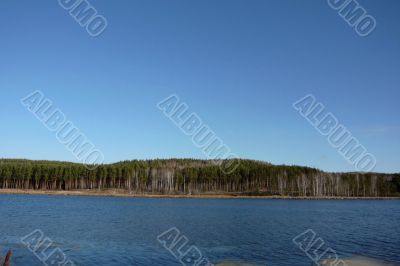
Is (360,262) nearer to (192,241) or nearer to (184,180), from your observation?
A: (192,241)

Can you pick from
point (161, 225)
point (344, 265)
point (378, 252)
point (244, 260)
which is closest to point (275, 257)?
point (244, 260)

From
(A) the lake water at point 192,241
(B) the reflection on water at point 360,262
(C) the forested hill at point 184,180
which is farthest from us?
(C) the forested hill at point 184,180

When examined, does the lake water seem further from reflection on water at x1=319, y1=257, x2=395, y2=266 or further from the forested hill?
the forested hill

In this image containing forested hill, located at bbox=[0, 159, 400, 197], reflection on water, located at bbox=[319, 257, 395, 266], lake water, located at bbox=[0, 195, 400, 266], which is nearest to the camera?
reflection on water, located at bbox=[319, 257, 395, 266]

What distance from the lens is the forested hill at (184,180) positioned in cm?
17038

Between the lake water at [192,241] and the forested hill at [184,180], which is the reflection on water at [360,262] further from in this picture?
the forested hill at [184,180]

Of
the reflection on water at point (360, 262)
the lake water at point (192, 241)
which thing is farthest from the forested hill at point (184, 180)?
the reflection on water at point (360, 262)

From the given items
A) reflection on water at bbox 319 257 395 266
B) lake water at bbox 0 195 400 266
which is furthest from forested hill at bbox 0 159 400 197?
reflection on water at bbox 319 257 395 266

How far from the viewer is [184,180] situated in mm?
177125

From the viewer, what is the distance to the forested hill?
17038 cm

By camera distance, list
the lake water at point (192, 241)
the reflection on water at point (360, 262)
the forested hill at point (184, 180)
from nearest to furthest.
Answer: the reflection on water at point (360, 262), the lake water at point (192, 241), the forested hill at point (184, 180)

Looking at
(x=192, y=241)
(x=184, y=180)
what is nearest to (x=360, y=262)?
(x=192, y=241)

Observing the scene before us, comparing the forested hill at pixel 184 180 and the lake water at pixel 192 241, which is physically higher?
the forested hill at pixel 184 180

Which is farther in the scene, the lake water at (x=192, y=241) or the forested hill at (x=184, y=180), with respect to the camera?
the forested hill at (x=184, y=180)
